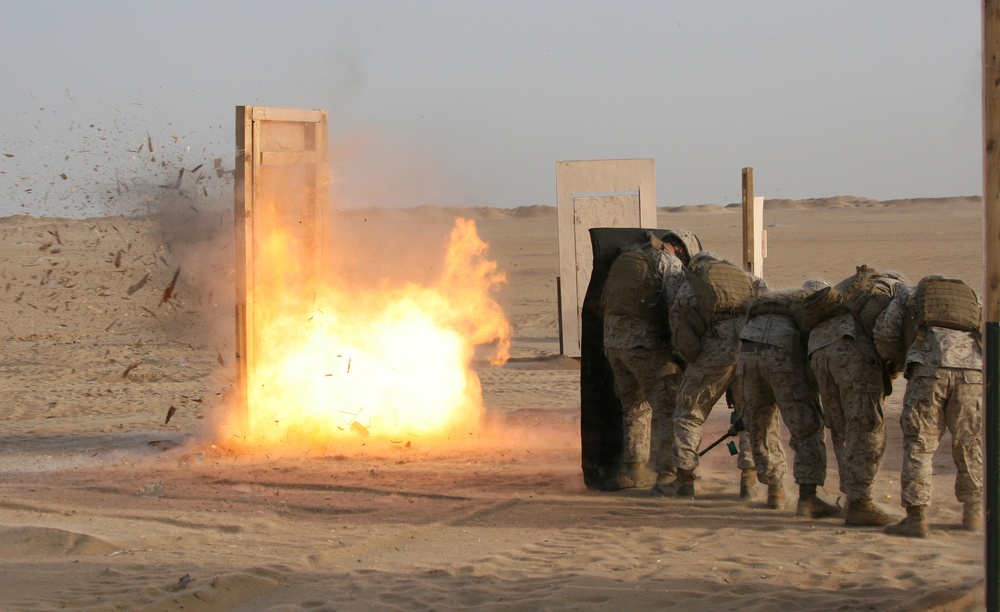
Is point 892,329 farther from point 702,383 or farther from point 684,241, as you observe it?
point 684,241

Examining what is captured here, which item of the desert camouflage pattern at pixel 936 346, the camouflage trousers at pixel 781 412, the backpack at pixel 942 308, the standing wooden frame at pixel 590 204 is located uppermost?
the standing wooden frame at pixel 590 204

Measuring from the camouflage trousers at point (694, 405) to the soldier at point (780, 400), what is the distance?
33 centimetres

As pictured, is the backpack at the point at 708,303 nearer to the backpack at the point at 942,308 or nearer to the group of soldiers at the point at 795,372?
the group of soldiers at the point at 795,372

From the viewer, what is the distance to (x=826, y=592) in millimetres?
6020

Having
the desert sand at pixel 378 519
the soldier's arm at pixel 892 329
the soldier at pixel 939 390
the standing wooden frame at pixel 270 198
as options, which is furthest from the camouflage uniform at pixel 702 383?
the standing wooden frame at pixel 270 198

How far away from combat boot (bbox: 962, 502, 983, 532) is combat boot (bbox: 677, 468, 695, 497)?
2208mm

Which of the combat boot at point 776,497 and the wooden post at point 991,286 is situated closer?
the wooden post at point 991,286

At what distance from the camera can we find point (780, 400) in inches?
324

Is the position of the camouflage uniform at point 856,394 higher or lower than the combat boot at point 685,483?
higher

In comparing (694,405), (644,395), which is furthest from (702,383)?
(644,395)

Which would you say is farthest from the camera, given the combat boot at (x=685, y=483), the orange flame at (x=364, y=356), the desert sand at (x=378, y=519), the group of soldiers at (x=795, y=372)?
the orange flame at (x=364, y=356)

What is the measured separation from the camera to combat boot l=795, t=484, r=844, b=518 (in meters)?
8.11

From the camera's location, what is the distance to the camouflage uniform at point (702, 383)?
29.1ft

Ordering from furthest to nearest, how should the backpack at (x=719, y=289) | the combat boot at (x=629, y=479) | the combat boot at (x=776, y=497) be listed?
the combat boot at (x=629, y=479)
the backpack at (x=719, y=289)
the combat boot at (x=776, y=497)
